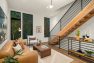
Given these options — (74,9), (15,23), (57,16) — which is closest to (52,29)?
(57,16)

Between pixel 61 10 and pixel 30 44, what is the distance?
4.08 metres

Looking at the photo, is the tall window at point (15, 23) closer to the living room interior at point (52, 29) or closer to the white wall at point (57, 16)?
the living room interior at point (52, 29)

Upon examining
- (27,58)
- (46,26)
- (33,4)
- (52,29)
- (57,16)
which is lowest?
(27,58)

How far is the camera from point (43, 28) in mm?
9305

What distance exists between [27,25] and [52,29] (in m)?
2.35

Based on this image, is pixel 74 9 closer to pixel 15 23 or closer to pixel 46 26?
pixel 46 26

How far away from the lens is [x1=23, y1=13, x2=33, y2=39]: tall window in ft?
26.6

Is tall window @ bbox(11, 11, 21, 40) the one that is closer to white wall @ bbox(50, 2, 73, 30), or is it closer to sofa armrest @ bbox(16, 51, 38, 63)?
white wall @ bbox(50, 2, 73, 30)

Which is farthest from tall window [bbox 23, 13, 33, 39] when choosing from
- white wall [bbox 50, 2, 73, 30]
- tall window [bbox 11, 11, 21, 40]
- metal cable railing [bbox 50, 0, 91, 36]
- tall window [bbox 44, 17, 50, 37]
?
metal cable railing [bbox 50, 0, 91, 36]

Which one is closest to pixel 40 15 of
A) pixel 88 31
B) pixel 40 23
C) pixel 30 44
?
pixel 40 23

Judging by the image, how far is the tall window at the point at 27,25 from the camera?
26.6 ft

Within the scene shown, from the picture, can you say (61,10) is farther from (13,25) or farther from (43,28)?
(13,25)

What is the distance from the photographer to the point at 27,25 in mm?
8305

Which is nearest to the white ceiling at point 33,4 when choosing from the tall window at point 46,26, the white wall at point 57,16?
the white wall at point 57,16
